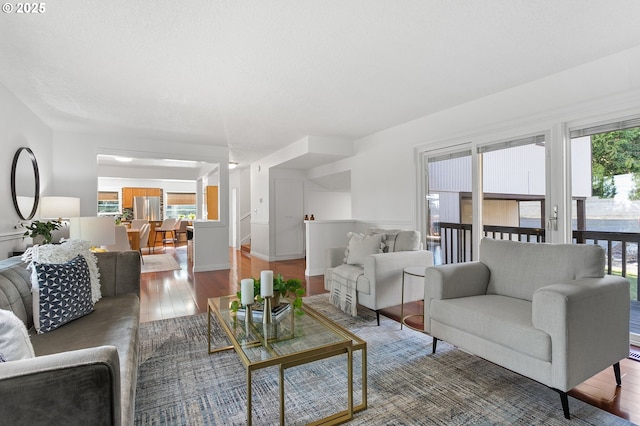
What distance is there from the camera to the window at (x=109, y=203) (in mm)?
10240

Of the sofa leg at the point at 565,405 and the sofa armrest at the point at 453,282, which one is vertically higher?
the sofa armrest at the point at 453,282

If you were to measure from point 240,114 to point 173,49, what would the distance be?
1648 millimetres

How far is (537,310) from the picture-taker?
1.76 m

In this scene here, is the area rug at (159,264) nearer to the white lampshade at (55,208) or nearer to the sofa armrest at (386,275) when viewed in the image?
the white lampshade at (55,208)

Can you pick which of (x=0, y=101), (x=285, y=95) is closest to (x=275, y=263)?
(x=285, y=95)

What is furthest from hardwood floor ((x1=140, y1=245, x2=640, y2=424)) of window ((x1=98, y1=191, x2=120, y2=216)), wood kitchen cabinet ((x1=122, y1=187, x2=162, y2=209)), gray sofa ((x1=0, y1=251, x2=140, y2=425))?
window ((x1=98, y1=191, x2=120, y2=216))

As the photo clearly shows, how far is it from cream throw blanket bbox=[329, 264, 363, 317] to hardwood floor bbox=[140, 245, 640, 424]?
1.45 ft

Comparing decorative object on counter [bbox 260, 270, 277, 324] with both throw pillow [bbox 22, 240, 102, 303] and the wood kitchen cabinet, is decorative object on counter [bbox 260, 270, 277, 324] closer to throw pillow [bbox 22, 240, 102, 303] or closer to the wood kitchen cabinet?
throw pillow [bbox 22, 240, 102, 303]

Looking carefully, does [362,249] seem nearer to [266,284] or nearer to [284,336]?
[266,284]

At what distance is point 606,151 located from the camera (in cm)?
281

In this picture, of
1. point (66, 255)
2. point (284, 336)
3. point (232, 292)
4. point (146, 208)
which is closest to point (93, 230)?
point (66, 255)

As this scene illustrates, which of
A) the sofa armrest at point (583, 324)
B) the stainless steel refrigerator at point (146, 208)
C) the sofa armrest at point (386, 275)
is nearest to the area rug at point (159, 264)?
the stainless steel refrigerator at point (146, 208)

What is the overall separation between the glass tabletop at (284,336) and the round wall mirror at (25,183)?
111 inches

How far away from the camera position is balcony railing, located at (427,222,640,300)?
8.96 feet
